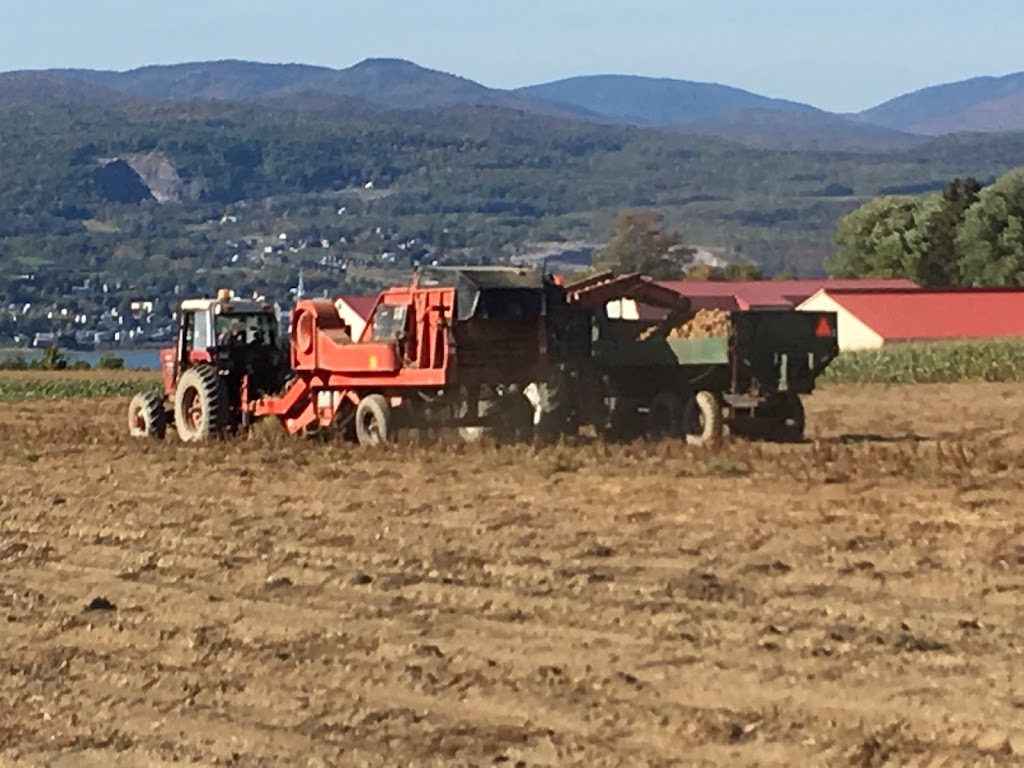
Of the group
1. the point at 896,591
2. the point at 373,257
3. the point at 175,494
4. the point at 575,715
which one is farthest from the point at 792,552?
the point at 373,257

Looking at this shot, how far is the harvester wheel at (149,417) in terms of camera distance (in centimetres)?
2397

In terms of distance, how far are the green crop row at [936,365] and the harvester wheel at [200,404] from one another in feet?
78.4

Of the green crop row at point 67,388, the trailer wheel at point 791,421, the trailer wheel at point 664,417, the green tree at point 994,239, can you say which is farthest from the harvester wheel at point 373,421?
the green tree at point 994,239

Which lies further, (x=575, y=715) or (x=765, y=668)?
(x=765, y=668)

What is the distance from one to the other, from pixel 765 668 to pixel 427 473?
9073 millimetres

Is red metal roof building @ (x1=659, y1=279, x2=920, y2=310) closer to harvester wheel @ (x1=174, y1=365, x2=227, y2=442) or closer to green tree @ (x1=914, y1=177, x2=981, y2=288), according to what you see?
green tree @ (x1=914, y1=177, x2=981, y2=288)

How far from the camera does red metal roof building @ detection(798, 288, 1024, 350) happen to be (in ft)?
194

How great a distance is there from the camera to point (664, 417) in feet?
70.5

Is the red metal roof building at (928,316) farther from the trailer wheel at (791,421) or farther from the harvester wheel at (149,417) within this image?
the trailer wheel at (791,421)

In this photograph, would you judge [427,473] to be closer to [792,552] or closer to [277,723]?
[792,552]

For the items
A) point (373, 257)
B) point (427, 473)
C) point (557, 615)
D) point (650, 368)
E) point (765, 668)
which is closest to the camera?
point (765, 668)

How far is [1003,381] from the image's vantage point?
43.2 meters

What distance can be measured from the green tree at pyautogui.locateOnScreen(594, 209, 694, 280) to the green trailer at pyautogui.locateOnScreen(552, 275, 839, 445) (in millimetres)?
93303

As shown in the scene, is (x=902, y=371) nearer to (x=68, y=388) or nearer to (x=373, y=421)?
(x=68, y=388)
